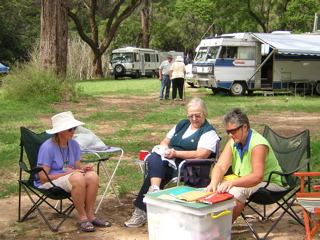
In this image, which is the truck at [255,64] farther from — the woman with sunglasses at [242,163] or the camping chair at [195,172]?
the woman with sunglasses at [242,163]

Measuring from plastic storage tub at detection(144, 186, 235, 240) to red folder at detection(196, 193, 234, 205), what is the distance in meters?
0.03

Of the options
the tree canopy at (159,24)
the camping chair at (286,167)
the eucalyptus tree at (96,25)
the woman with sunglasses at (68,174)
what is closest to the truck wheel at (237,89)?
the tree canopy at (159,24)

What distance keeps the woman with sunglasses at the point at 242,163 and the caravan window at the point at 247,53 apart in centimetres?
1485

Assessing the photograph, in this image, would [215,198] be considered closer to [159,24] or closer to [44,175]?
[44,175]

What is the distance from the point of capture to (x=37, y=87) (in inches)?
620

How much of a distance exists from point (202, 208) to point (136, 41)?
144ft

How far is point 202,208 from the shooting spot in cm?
356

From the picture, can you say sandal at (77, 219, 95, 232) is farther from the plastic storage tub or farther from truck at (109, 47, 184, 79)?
truck at (109, 47, 184, 79)

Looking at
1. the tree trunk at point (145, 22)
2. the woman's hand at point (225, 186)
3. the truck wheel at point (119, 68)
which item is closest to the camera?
the woman's hand at point (225, 186)

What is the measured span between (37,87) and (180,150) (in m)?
11.6

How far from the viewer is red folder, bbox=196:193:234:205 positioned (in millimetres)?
3642

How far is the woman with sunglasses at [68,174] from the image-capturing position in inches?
174

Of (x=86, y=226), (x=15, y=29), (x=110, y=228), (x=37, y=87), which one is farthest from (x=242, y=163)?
(x=15, y=29)

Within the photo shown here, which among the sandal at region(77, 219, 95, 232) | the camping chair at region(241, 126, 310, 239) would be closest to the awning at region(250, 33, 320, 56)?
the camping chair at region(241, 126, 310, 239)
